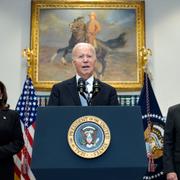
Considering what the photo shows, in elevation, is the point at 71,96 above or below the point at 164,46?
below

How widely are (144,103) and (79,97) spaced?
2935mm

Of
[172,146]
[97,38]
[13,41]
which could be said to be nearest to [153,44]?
[97,38]

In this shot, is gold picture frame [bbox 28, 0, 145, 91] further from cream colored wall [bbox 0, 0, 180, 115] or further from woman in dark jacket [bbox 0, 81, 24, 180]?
woman in dark jacket [bbox 0, 81, 24, 180]

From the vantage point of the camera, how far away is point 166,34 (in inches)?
229

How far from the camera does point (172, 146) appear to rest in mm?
3438

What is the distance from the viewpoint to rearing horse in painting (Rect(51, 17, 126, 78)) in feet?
18.9

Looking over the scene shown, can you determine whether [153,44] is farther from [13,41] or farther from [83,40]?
[13,41]

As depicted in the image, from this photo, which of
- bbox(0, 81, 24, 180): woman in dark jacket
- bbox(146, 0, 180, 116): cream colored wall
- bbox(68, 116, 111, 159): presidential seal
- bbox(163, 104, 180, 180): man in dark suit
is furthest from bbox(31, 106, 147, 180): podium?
bbox(146, 0, 180, 116): cream colored wall

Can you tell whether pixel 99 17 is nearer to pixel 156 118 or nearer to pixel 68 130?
pixel 156 118

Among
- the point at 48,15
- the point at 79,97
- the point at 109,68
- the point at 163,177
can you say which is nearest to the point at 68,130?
the point at 79,97

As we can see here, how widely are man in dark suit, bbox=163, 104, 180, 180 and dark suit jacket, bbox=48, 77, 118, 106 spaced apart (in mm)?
1011

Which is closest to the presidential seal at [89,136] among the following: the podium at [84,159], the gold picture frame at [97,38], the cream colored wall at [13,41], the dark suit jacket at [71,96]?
the podium at [84,159]

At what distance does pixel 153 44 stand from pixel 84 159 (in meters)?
4.18

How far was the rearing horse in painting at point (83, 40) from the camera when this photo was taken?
226 inches
